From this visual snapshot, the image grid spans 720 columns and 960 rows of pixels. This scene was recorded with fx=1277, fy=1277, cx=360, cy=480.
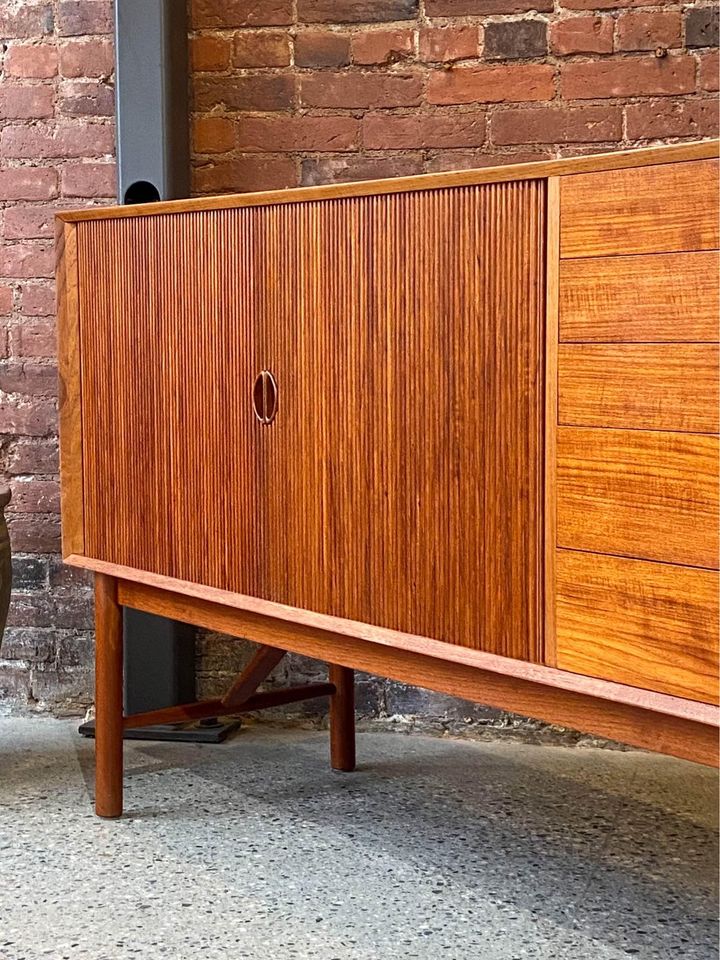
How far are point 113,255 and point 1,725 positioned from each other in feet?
4.76

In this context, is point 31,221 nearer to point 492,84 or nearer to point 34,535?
point 34,535

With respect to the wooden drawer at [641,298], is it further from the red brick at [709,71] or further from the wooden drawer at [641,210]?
the red brick at [709,71]

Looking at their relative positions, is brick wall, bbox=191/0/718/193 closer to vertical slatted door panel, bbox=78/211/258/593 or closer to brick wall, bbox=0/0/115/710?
brick wall, bbox=0/0/115/710

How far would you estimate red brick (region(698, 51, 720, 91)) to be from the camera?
2.98m

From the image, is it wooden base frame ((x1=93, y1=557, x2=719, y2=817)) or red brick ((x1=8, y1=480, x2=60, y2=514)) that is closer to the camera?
wooden base frame ((x1=93, y1=557, x2=719, y2=817))

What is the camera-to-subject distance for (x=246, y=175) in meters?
3.19

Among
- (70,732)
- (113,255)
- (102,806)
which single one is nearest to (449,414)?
(113,255)

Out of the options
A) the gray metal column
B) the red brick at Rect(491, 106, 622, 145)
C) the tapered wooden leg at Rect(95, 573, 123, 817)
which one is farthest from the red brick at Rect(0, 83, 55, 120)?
the tapered wooden leg at Rect(95, 573, 123, 817)

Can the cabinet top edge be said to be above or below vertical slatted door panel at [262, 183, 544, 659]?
above

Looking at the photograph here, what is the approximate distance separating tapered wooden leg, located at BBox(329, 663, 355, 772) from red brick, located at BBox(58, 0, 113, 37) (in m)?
1.70

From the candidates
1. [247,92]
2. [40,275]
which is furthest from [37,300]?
[247,92]

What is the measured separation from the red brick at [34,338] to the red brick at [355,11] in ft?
3.30

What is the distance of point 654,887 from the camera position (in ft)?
7.55

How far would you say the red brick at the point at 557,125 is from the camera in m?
3.03
